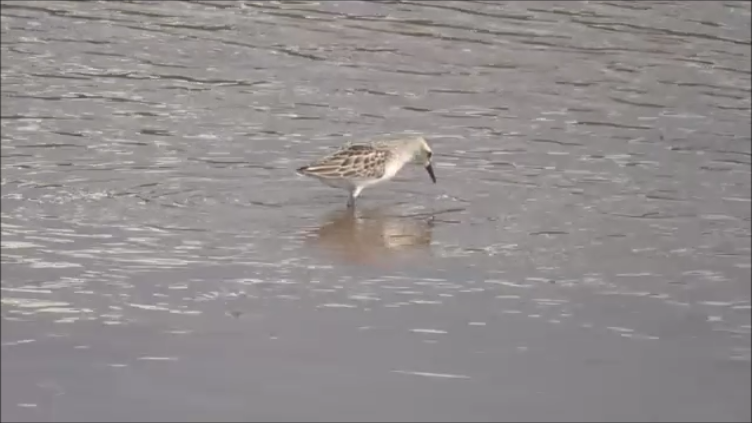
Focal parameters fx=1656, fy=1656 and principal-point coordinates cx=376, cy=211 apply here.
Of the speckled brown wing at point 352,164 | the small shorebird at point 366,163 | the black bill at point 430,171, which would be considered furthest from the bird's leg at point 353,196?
the black bill at point 430,171

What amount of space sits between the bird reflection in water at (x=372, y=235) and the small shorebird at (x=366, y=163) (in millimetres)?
188

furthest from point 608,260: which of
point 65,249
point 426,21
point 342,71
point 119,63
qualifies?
point 426,21

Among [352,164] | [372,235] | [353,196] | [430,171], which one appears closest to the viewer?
[372,235]

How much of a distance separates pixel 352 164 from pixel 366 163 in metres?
0.10

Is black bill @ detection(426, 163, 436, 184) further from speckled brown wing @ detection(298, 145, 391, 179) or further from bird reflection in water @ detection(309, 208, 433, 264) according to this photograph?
bird reflection in water @ detection(309, 208, 433, 264)

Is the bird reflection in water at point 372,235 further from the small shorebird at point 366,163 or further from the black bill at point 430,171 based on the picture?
the black bill at point 430,171

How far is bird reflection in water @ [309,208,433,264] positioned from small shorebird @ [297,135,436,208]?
0.62 feet

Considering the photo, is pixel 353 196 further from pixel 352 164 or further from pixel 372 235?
pixel 372 235

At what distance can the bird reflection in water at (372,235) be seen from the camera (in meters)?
8.92

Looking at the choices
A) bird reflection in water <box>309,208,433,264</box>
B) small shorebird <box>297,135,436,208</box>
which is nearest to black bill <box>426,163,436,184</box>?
small shorebird <box>297,135,436,208</box>

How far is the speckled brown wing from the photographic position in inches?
384

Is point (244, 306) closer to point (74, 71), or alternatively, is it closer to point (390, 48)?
point (74, 71)

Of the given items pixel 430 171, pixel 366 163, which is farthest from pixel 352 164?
pixel 430 171

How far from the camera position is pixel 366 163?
9.88 m
